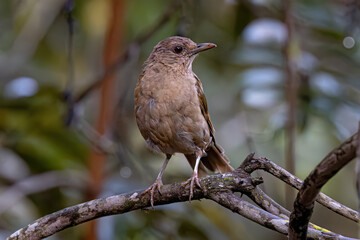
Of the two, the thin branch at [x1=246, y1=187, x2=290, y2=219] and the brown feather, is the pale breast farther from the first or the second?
the thin branch at [x1=246, y1=187, x2=290, y2=219]

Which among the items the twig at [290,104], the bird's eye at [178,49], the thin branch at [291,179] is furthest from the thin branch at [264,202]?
the bird's eye at [178,49]

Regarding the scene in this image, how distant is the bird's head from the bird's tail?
0.69m

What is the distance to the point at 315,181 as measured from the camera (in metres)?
1.83

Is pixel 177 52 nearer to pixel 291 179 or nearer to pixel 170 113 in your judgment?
pixel 170 113

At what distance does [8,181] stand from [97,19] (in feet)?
6.04

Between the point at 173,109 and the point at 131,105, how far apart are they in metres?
2.29

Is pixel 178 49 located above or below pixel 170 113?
above

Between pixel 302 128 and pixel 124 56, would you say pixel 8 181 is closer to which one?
pixel 124 56

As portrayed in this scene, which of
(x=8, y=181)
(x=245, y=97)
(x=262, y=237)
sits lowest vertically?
(x=262, y=237)

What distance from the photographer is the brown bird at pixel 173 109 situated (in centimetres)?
366

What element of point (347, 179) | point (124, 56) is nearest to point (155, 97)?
point (124, 56)

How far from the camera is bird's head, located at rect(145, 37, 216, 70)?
4.05 m

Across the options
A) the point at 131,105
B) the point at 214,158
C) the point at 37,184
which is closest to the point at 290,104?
the point at 214,158

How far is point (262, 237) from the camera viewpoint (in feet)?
20.9
